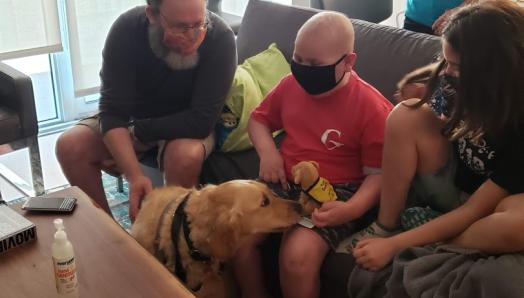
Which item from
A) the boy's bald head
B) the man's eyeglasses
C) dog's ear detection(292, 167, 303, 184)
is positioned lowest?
dog's ear detection(292, 167, 303, 184)

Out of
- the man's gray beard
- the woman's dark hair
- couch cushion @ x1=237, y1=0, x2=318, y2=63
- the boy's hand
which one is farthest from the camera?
couch cushion @ x1=237, y1=0, x2=318, y2=63

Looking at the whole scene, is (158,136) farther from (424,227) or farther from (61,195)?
(424,227)

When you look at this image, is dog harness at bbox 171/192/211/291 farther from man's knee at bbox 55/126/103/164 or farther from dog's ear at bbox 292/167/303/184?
man's knee at bbox 55/126/103/164

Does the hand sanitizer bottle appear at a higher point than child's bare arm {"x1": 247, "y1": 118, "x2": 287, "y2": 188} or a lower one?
higher

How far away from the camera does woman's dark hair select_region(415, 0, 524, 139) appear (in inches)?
51.8

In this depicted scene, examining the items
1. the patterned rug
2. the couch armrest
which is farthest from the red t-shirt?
the couch armrest

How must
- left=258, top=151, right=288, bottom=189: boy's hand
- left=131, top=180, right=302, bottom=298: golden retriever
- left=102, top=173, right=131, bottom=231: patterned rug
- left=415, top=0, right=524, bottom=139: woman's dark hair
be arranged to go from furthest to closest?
left=102, top=173, right=131, bottom=231: patterned rug < left=258, top=151, right=288, bottom=189: boy's hand < left=131, top=180, right=302, bottom=298: golden retriever < left=415, top=0, right=524, bottom=139: woman's dark hair

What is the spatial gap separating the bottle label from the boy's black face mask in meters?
0.85

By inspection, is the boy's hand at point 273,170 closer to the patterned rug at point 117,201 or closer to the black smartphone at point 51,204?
the black smartphone at point 51,204

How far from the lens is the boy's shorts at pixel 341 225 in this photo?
5.35 feet

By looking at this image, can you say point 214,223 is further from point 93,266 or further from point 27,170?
point 27,170

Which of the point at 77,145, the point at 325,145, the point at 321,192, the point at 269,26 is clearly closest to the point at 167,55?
the point at 77,145

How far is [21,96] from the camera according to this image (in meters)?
2.39

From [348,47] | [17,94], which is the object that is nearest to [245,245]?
[348,47]
